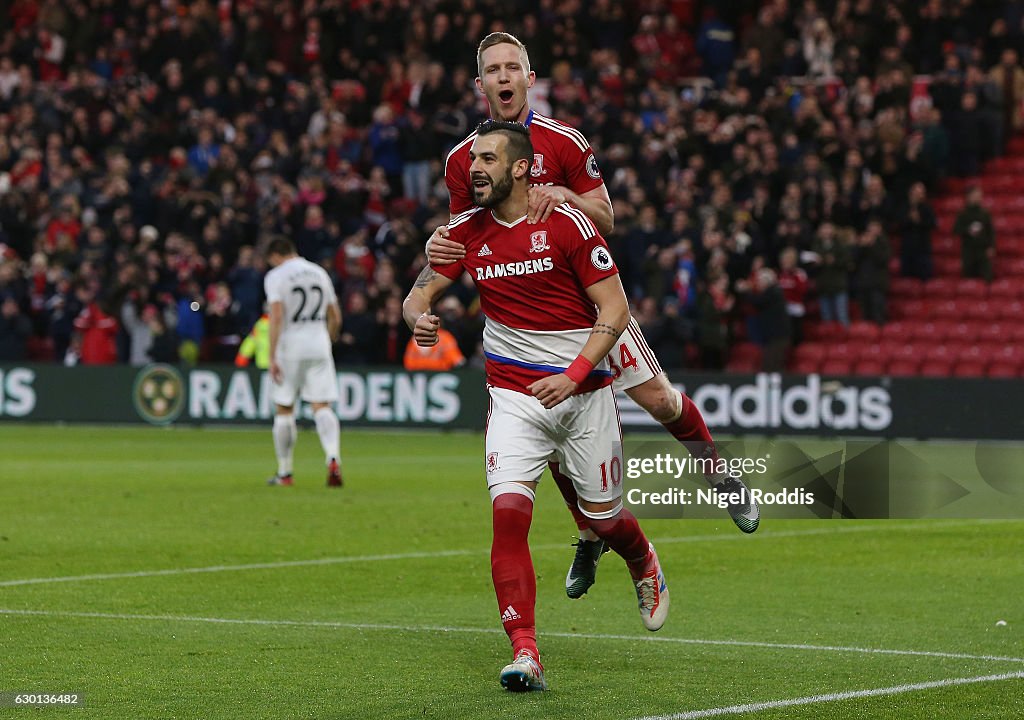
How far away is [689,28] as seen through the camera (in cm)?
3384

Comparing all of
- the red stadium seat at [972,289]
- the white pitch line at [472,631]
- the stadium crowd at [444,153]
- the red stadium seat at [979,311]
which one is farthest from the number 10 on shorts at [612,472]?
the red stadium seat at [972,289]

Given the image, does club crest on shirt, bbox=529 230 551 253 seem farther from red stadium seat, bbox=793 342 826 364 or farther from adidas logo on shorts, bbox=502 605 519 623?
red stadium seat, bbox=793 342 826 364

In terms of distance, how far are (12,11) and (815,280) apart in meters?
19.2

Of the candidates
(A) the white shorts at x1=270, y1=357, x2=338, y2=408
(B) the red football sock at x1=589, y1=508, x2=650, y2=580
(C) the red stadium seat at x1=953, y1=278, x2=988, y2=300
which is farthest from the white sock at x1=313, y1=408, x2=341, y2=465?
(C) the red stadium seat at x1=953, y1=278, x2=988, y2=300

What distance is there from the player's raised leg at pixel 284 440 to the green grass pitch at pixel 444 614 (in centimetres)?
94

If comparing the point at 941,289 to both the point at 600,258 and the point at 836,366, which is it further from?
the point at 600,258

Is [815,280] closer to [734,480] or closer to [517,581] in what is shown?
[734,480]

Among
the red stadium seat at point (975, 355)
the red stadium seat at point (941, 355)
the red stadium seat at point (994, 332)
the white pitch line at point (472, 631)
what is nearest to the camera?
the white pitch line at point (472, 631)

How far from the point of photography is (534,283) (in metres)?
7.76

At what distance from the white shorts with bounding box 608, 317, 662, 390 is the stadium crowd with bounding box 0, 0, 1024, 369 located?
1755cm

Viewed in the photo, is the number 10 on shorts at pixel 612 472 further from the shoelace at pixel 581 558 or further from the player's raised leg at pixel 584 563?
the shoelace at pixel 581 558

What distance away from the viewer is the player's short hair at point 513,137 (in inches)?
299

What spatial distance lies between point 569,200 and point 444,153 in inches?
893

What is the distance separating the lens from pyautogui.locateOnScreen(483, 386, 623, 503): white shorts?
7688 mm
